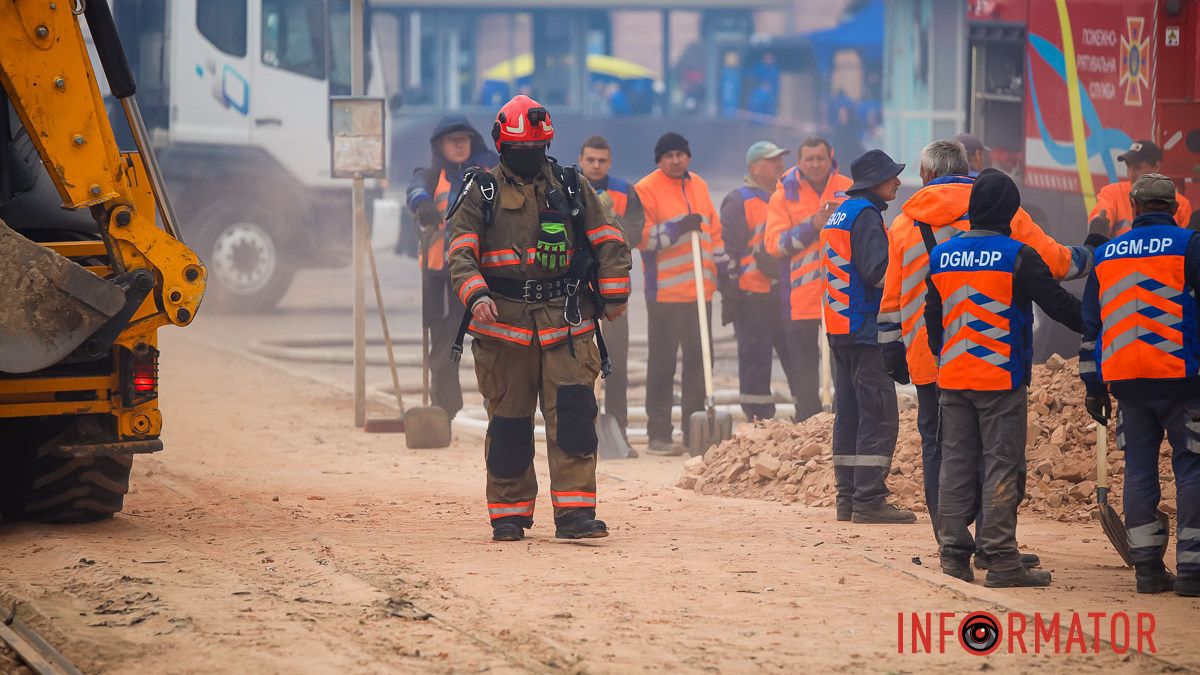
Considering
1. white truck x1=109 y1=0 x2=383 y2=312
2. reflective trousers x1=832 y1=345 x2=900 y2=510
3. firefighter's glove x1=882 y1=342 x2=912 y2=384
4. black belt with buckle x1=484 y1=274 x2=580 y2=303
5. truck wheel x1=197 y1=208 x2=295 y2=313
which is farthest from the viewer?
truck wheel x1=197 y1=208 x2=295 y2=313

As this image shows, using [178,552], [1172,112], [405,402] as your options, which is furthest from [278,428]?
[1172,112]

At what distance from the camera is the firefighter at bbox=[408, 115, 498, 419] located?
1188cm

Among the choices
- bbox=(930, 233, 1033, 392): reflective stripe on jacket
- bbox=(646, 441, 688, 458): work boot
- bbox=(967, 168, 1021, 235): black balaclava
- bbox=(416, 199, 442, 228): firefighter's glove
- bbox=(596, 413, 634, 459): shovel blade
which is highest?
bbox=(967, 168, 1021, 235): black balaclava

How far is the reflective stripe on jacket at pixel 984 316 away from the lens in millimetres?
7098

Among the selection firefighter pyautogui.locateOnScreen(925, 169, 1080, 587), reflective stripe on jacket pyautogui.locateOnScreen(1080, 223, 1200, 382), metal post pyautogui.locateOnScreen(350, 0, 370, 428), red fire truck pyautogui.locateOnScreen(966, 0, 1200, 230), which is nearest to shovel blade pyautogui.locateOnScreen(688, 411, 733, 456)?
metal post pyautogui.locateOnScreen(350, 0, 370, 428)

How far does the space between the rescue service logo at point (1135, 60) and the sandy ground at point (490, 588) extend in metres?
4.89

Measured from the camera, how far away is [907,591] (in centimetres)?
702

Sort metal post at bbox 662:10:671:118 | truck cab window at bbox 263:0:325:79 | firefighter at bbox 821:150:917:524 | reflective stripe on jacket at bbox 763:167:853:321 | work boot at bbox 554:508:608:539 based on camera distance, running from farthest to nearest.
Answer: metal post at bbox 662:10:671:118, truck cab window at bbox 263:0:325:79, reflective stripe on jacket at bbox 763:167:853:321, firefighter at bbox 821:150:917:524, work boot at bbox 554:508:608:539

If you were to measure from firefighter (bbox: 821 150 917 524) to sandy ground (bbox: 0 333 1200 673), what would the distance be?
246 mm

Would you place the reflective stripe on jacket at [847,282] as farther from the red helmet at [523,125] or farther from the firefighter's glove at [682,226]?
the firefighter's glove at [682,226]

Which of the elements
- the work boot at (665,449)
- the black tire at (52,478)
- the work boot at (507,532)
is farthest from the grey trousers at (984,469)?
the work boot at (665,449)

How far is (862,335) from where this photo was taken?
29.0ft

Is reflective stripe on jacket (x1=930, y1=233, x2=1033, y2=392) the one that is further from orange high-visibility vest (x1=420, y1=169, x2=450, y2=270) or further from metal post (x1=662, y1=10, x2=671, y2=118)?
metal post (x1=662, y1=10, x2=671, y2=118)

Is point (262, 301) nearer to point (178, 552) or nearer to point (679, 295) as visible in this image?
point (679, 295)
